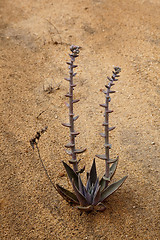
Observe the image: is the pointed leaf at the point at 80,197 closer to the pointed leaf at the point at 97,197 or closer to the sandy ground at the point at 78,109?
the pointed leaf at the point at 97,197

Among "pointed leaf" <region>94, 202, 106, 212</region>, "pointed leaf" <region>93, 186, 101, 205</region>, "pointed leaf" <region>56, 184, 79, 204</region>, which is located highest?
"pointed leaf" <region>93, 186, 101, 205</region>

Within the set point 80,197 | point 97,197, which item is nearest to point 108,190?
point 97,197

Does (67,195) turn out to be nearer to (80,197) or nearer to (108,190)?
(80,197)

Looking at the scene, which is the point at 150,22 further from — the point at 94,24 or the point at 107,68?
the point at 107,68

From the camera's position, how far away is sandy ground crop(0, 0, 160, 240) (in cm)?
266

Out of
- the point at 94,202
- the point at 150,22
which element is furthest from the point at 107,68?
the point at 94,202

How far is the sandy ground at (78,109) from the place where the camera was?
2.66 metres

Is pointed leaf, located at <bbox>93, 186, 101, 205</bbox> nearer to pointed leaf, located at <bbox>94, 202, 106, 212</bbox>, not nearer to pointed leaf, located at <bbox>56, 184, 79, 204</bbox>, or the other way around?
pointed leaf, located at <bbox>94, 202, 106, 212</bbox>

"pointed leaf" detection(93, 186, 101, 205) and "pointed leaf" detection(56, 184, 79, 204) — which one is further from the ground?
"pointed leaf" detection(93, 186, 101, 205)

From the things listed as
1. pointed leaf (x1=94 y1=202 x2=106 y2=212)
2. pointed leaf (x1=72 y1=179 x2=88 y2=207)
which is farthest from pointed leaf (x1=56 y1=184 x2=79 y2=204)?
pointed leaf (x1=94 y1=202 x2=106 y2=212)

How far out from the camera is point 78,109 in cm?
393

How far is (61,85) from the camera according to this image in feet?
14.3

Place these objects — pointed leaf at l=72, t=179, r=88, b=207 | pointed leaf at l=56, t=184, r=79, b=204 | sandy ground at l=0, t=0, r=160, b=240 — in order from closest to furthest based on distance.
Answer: pointed leaf at l=72, t=179, r=88, b=207
pointed leaf at l=56, t=184, r=79, b=204
sandy ground at l=0, t=0, r=160, b=240

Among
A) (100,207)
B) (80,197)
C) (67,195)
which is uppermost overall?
(80,197)
